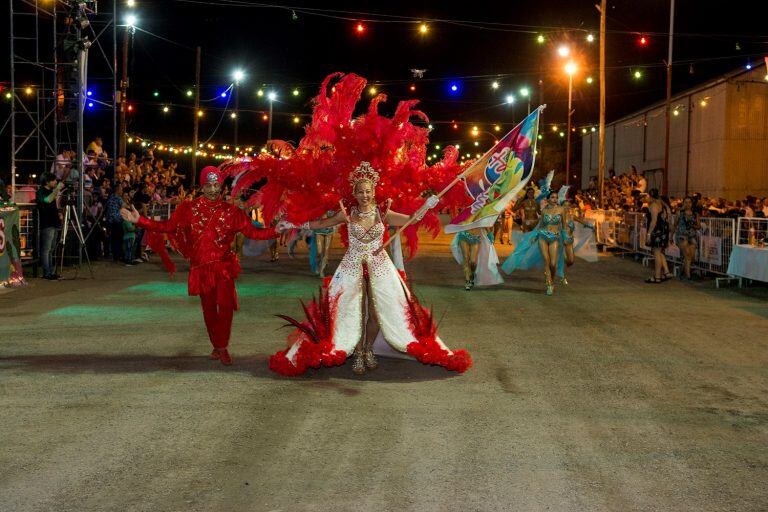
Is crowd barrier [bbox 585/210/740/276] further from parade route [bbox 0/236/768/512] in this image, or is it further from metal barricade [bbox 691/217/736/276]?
parade route [bbox 0/236/768/512]

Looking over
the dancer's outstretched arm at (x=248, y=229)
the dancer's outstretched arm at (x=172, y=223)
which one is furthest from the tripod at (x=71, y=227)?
the dancer's outstretched arm at (x=248, y=229)

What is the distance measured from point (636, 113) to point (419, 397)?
42.7m

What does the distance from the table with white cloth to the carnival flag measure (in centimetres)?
841

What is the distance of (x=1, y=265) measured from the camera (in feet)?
49.8

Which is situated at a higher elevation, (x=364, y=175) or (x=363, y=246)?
(x=364, y=175)

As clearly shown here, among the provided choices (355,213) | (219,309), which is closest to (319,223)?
(355,213)

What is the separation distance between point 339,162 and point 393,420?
9.80 feet

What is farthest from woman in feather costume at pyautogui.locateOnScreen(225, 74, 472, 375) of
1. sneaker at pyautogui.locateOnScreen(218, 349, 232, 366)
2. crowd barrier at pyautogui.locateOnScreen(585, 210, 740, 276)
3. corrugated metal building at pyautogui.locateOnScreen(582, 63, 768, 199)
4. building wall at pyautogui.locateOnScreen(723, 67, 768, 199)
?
building wall at pyautogui.locateOnScreen(723, 67, 768, 199)

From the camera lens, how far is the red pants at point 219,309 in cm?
872

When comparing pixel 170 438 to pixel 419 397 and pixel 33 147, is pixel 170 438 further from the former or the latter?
pixel 33 147

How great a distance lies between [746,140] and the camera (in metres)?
34.2

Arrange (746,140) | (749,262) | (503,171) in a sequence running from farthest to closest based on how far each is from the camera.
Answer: (746,140)
(749,262)
(503,171)

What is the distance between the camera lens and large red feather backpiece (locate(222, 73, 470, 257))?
27.7 feet

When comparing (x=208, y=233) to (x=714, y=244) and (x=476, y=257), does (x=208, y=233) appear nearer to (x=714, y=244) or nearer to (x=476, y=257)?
(x=476, y=257)
